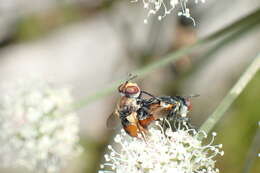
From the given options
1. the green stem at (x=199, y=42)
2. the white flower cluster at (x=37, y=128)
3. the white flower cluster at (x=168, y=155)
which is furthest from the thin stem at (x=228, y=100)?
the white flower cluster at (x=37, y=128)

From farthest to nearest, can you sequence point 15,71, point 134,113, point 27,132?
1. point 15,71
2. point 27,132
3. point 134,113

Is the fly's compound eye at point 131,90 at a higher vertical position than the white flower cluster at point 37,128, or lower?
higher

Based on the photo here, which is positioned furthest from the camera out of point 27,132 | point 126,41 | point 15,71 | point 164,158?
point 15,71

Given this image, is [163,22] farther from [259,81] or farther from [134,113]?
[134,113]

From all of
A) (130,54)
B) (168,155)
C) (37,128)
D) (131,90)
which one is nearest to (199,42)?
(131,90)

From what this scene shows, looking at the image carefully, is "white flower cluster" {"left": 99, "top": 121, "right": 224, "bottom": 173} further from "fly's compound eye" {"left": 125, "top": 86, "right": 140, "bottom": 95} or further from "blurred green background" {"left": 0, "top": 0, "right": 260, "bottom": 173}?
"blurred green background" {"left": 0, "top": 0, "right": 260, "bottom": 173}

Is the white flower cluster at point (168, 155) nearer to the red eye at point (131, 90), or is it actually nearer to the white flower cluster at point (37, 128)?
the red eye at point (131, 90)

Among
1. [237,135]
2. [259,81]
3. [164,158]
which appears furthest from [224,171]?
[164,158]
